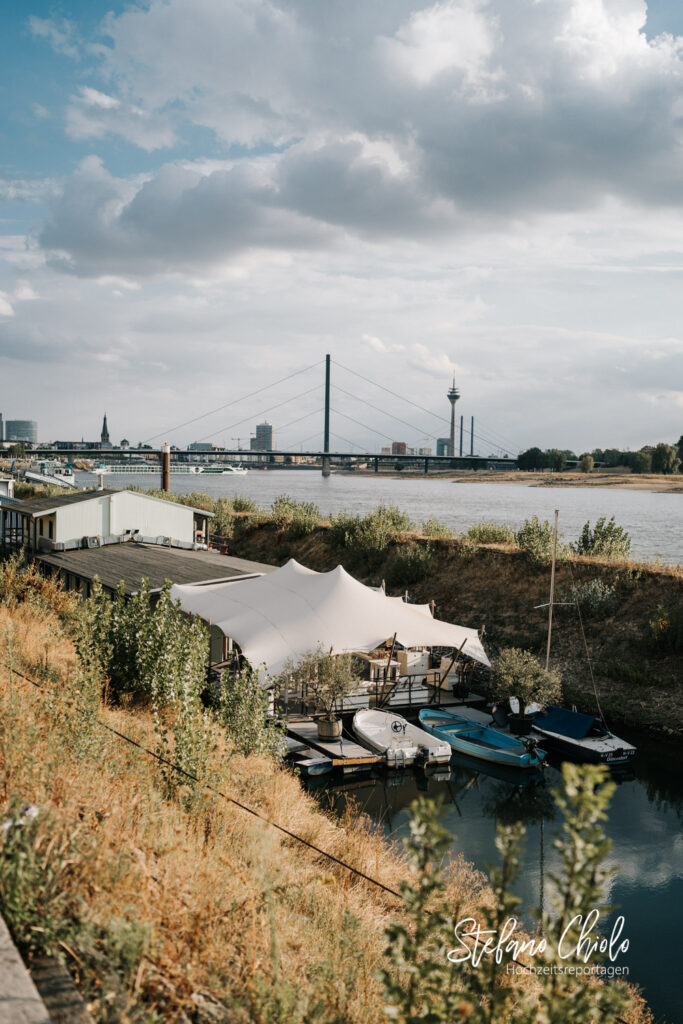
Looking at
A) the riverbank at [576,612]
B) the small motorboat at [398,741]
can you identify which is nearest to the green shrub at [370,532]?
the riverbank at [576,612]

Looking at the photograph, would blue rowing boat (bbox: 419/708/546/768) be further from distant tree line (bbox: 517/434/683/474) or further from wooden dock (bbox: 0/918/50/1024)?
distant tree line (bbox: 517/434/683/474)

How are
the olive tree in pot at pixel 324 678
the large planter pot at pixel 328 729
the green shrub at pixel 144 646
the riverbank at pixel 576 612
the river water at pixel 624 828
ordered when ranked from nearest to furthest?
the green shrub at pixel 144 646
the river water at pixel 624 828
the olive tree in pot at pixel 324 678
the large planter pot at pixel 328 729
the riverbank at pixel 576 612

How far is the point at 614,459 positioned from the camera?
138250 millimetres

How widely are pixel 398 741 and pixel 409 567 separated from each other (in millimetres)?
17581

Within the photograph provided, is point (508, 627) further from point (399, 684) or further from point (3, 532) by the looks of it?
point (3, 532)

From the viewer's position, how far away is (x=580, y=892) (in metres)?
3.23

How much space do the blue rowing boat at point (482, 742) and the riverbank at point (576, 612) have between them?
501cm

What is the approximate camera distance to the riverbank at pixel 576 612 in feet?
77.5

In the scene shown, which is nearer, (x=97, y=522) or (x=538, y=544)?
(x=97, y=522)

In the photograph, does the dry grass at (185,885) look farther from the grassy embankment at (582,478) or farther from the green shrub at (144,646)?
the grassy embankment at (582,478)

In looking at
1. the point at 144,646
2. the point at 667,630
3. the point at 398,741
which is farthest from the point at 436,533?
the point at 144,646

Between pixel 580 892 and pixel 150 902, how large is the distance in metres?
3.35

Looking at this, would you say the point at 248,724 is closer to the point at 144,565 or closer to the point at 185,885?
the point at 185,885

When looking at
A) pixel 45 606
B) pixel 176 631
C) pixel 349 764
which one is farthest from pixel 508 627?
pixel 176 631
